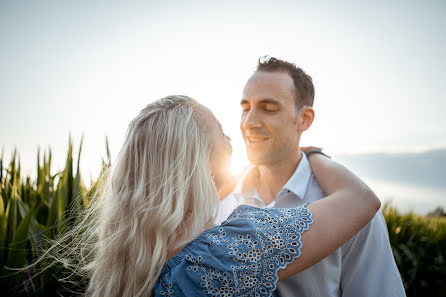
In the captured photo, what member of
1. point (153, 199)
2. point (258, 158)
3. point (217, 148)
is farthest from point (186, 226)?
point (258, 158)

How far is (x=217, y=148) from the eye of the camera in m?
1.70

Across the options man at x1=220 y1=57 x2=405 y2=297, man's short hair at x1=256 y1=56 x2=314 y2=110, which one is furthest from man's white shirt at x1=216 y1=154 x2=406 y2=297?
man's short hair at x1=256 y1=56 x2=314 y2=110

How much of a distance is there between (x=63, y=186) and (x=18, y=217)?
1.28 ft

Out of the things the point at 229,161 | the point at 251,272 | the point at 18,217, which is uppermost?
the point at 229,161

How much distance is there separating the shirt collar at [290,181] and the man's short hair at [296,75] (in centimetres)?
45

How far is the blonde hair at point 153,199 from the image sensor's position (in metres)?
1.47

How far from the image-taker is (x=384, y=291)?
2064 mm

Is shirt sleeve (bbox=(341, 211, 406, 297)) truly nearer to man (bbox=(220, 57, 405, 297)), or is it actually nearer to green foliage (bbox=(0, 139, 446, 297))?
man (bbox=(220, 57, 405, 297))

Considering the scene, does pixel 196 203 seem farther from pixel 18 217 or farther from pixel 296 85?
pixel 18 217

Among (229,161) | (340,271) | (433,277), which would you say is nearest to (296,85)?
(229,161)

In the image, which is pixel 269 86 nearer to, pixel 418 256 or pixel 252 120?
pixel 252 120

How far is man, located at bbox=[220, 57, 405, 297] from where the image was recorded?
2.06 m

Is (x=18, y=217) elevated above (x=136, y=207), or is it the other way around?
(x=136, y=207)

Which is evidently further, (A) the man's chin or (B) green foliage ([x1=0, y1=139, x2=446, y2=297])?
(A) the man's chin
